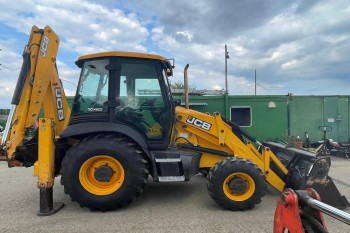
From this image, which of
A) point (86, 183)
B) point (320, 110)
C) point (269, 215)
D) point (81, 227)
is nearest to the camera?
point (81, 227)

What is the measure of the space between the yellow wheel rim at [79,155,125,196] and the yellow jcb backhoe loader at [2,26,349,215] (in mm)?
16

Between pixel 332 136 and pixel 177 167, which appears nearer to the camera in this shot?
pixel 177 167

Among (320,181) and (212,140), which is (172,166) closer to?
(212,140)

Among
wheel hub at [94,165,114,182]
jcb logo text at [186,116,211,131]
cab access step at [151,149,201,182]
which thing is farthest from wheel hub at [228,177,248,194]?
wheel hub at [94,165,114,182]

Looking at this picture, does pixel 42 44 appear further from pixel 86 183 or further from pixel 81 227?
pixel 81 227

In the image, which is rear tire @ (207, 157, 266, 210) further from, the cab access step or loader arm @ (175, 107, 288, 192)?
loader arm @ (175, 107, 288, 192)

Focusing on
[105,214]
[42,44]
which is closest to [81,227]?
[105,214]

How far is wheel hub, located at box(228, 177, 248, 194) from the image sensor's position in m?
4.97

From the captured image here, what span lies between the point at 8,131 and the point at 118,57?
2.11 m

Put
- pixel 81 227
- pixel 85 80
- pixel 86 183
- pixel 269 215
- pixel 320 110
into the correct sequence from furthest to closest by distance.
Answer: pixel 320 110 → pixel 85 80 → pixel 86 183 → pixel 269 215 → pixel 81 227

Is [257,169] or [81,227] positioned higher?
[257,169]

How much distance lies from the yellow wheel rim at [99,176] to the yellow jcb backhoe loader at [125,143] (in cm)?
2

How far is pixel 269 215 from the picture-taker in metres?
4.73

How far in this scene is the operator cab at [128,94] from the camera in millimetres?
5324
